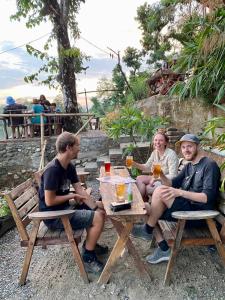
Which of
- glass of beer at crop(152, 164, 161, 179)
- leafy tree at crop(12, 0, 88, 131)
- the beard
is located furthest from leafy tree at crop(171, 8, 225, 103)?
leafy tree at crop(12, 0, 88, 131)

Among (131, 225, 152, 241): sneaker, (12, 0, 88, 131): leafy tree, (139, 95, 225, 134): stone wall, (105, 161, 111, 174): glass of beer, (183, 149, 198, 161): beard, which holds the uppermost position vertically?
(12, 0, 88, 131): leafy tree

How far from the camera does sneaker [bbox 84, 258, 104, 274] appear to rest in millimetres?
2395

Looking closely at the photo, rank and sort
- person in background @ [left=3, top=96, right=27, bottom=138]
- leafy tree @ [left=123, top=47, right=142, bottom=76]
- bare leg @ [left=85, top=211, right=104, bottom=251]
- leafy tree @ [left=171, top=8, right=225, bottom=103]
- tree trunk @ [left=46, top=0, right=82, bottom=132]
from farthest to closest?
leafy tree @ [left=123, top=47, right=142, bottom=76] < tree trunk @ [left=46, top=0, right=82, bottom=132] < person in background @ [left=3, top=96, right=27, bottom=138] < leafy tree @ [left=171, top=8, right=225, bottom=103] < bare leg @ [left=85, top=211, right=104, bottom=251]

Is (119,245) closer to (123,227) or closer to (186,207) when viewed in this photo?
(123,227)

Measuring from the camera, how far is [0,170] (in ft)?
24.8

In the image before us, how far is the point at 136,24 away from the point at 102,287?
11926 mm

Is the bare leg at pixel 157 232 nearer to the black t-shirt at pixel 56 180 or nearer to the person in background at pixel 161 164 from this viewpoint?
the person in background at pixel 161 164

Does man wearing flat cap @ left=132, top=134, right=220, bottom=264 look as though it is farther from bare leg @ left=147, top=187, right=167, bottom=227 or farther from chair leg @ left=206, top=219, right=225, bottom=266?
chair leg @ left=206, top=219, right=225, bottom=266

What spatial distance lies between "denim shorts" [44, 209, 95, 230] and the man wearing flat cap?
571 millimetres

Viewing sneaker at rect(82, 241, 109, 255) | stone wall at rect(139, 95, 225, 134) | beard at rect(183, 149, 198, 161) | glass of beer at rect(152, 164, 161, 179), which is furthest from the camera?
stone wall at rect(139, 95, 225, 134)

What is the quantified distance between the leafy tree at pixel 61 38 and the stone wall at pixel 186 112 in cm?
314

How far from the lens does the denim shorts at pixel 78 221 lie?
2.34 metres

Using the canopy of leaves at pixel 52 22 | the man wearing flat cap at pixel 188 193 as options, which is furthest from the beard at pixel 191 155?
the canopy of leaves at pixel 52 22

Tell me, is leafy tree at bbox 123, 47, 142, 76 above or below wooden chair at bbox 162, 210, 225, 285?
above
